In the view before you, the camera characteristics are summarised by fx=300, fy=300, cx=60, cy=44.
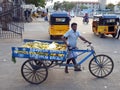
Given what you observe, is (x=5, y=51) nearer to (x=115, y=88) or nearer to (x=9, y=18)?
(x=115, y=88)

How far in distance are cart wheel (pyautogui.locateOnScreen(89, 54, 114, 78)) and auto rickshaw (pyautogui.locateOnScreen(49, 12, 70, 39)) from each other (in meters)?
11.3

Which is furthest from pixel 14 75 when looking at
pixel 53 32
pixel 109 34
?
pixel 109 34

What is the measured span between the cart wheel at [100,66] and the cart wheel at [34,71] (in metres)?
1.54

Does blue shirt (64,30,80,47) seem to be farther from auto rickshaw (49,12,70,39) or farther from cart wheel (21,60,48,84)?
auto rickshaw (49,12,70,39)

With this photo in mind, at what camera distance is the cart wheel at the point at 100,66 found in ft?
29.0

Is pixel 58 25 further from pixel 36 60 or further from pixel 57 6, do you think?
pixel 57 6

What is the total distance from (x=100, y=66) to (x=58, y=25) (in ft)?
38.4

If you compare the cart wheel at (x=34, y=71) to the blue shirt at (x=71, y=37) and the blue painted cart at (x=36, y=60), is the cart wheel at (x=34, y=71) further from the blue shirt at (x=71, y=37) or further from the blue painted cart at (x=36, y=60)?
the blue shirt at (x=71, y=37)

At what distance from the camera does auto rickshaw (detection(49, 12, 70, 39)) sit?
66.2ft

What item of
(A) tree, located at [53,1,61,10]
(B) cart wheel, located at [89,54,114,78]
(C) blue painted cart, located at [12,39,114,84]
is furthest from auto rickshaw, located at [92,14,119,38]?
(A) tree, located at [53,1,61,10]

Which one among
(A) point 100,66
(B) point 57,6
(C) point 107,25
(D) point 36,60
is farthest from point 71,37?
(B) point 57,6

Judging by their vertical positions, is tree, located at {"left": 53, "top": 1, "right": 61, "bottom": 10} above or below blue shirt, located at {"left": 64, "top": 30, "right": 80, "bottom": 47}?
below

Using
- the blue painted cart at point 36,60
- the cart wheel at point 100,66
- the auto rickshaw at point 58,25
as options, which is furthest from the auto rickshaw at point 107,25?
the blue painted cart at point 36,60

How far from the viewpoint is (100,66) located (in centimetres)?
888
